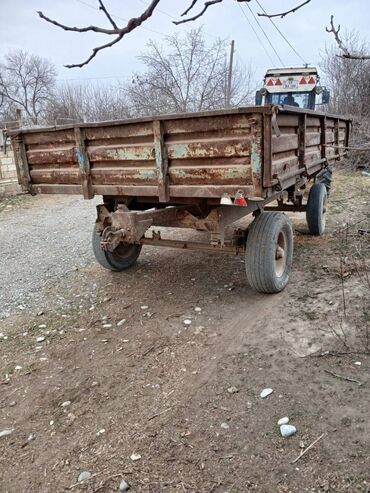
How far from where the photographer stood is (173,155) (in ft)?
11.3

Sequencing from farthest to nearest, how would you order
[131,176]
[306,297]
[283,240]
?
[283,240]
[306,297]
[131,176]

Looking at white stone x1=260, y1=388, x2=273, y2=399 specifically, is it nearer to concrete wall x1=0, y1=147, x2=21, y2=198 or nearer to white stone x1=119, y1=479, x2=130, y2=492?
white stone x1=119, y1=479, x2=130, y2=492

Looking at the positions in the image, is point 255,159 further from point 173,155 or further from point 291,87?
point 291,87

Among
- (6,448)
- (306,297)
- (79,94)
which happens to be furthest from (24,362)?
(79,94)

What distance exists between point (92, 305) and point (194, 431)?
2.30 m

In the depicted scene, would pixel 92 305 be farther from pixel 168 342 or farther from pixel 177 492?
pixel 177 492

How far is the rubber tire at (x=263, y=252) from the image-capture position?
386 cm

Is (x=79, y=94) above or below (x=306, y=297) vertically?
above

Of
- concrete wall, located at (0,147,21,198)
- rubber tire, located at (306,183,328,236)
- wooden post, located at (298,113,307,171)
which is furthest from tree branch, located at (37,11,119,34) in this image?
concrete wall, located at (0,147,21,198)

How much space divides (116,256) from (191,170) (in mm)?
2043

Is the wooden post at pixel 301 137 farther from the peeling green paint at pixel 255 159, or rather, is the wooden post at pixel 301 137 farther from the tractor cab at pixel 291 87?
the tractor cab at pixel 291 87

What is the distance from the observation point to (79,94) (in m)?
27.4

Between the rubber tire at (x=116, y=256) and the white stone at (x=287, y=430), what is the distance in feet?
10.1

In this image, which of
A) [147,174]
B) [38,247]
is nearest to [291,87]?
[38,247]
